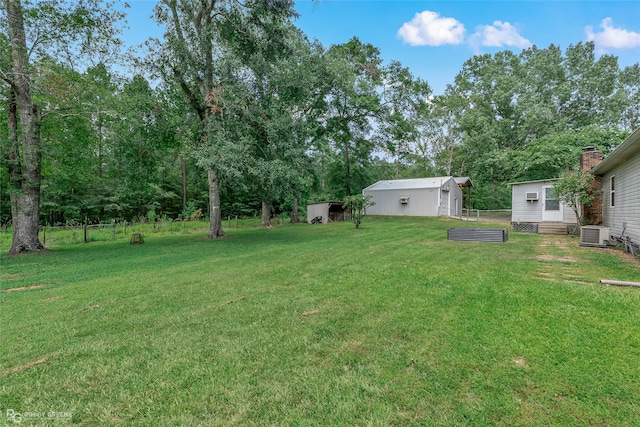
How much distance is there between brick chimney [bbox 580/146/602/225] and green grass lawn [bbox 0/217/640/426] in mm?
6632

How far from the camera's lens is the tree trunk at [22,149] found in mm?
8398

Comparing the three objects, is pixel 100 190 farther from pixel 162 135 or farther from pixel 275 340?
pixel 275 340

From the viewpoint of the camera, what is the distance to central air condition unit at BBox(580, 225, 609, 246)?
7.98 metres

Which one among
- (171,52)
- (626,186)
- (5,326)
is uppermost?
(171,52)

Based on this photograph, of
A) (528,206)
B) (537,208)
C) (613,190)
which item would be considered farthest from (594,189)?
(528,206)

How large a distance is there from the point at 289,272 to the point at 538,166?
17.5 meters

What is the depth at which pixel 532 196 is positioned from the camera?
43.6 ft

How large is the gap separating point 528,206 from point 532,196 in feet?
1.81

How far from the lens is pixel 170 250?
8.94m

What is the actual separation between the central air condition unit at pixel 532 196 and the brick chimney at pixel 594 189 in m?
2.49

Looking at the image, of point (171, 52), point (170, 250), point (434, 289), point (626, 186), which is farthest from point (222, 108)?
point (626, 186)

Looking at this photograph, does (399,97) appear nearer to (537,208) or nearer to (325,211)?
(325,211)

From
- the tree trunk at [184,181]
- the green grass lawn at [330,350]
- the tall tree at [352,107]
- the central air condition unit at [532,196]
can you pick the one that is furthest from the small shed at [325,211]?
the green grass lawn at [330,350]
